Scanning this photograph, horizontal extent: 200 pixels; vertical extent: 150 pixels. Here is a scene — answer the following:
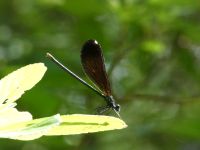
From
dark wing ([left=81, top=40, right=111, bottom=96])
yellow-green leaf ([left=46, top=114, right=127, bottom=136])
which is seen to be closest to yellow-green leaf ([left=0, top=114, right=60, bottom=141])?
yellow-green leaf ([left=46, top=114, right=127, bottom=136])

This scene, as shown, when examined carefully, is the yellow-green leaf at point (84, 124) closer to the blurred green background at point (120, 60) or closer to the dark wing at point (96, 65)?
the dark wing at point (96, 65)

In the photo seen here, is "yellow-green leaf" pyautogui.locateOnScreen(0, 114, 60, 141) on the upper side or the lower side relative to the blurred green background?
lower

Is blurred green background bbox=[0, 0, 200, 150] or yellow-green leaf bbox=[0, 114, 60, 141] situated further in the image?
blurred green background bbox=[0, 0, 200, 150]

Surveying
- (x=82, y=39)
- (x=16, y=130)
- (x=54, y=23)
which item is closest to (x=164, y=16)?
(x=82, y=39)

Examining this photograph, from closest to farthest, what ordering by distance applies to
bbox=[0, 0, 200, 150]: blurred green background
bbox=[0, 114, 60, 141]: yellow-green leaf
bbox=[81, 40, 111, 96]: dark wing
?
bbox=[0, 114, 60, 141]: yellow-green leaf → bbox=[81, 40, 111, 96]: dark wing → bbox=[0, 0, 200, 150]: blurred green background

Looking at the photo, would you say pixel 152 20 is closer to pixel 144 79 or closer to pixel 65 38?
pixel 144 79

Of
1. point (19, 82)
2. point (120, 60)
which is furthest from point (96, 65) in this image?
point (120, 60)

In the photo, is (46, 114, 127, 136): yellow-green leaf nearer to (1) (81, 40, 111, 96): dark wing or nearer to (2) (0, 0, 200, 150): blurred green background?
(1) (81, 40, 111, 96): dark wing
